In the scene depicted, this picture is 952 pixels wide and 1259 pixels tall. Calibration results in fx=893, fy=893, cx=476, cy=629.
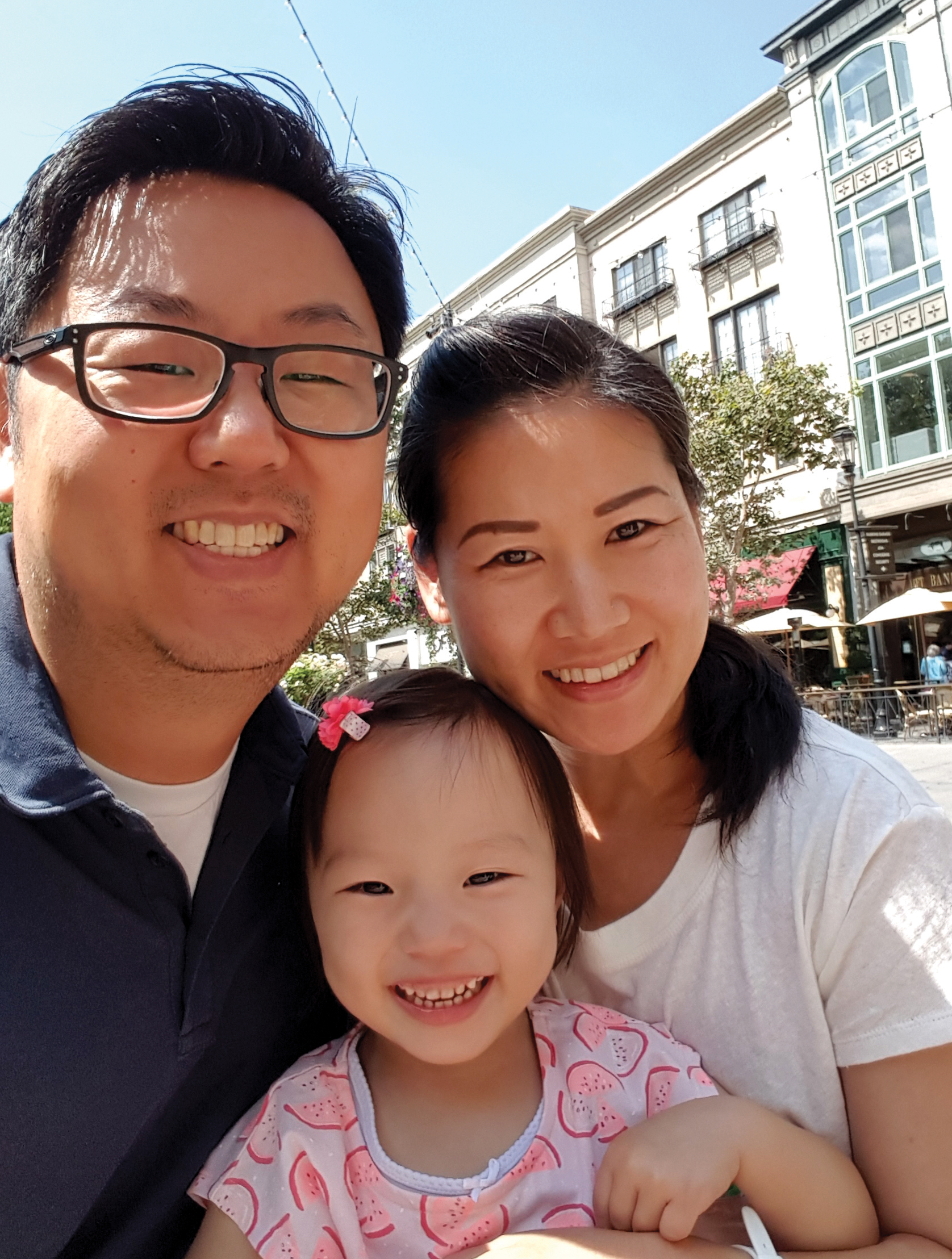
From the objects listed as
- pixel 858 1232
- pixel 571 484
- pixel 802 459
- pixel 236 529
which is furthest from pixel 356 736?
pixel 802 459

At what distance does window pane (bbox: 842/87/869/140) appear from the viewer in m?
17.1

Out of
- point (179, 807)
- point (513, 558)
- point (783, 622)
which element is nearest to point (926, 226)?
point (783, 622)

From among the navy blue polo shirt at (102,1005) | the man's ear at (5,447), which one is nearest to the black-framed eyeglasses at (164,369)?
the man's ear at (5,447)

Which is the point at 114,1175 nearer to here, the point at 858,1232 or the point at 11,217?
the point at 858,1232

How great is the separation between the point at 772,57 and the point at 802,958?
21.5 metres

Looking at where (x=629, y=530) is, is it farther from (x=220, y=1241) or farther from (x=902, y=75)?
(x=902, y=75)

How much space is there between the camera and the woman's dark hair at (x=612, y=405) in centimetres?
181

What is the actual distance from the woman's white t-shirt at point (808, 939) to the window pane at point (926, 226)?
695 inches

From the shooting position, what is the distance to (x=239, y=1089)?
1659mm

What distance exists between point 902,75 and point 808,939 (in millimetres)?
19765

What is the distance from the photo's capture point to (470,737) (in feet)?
5.99

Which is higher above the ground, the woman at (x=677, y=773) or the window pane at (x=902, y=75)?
the window pane at (x=902, y=75)

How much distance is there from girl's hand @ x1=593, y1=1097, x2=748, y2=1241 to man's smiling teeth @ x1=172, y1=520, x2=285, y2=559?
118 cm

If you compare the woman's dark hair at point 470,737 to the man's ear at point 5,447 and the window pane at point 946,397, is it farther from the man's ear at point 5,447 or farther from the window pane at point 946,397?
the window pane at point 946,397
